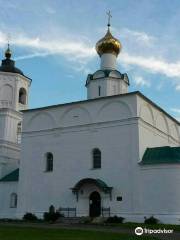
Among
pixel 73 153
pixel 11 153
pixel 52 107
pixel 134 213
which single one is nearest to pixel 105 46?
pixel 52 107

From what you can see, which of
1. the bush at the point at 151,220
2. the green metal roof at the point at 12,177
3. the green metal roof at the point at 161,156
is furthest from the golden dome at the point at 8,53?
the bush at the point at 151,220

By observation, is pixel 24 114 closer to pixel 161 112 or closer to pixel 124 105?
pixel 124 105

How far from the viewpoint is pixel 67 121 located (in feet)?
84.0

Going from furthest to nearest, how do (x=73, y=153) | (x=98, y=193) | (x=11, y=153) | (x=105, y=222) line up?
(x=11, y=153) < (x=73, y=153) < (x=98, y=193) < (x=105, y=222)

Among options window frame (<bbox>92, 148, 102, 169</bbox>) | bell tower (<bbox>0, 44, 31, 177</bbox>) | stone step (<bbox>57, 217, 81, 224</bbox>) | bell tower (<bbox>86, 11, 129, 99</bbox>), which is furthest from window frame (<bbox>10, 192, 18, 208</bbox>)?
bell tower (<bbox>86, 11, 129, 99</bbox>)

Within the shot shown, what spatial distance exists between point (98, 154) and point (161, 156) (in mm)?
3999

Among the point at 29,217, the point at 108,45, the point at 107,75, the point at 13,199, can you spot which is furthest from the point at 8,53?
the point at 29,217

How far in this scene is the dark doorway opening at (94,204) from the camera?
916 inches

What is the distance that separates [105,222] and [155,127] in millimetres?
7815

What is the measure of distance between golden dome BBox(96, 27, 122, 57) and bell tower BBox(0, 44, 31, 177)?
660 cm

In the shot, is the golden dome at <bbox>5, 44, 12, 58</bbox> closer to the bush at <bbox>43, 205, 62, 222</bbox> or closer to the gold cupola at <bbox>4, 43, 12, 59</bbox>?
the gold cupola at <bbox>4, 43, 12, 59</bbox>

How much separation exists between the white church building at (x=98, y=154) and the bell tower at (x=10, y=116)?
8cm

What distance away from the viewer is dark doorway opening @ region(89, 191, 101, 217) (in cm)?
2327

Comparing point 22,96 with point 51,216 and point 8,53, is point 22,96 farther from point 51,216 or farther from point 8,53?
point 51,216
